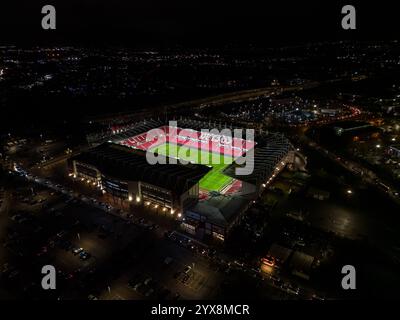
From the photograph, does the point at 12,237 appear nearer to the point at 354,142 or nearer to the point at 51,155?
the point at 51,155

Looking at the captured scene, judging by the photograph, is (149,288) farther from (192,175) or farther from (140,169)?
(140,169)

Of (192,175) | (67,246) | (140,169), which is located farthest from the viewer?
(140,169)

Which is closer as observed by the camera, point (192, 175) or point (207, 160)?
point (192, 175)

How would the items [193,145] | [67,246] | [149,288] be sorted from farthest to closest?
[193,145]
[67,246]
[149,288]

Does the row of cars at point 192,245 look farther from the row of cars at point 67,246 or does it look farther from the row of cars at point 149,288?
the row of cars at point 67,246

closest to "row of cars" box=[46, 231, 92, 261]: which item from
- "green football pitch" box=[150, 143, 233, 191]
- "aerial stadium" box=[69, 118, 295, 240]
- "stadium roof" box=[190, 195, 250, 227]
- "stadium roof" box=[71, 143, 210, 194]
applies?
"aerial stadium" box=[69, 118, 295, 240]

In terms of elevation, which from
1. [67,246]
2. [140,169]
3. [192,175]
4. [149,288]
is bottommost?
Result: [149,288]

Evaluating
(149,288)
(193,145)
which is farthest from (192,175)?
(193,145)

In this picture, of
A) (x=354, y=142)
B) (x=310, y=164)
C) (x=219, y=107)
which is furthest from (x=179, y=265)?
(x=219, y=107)

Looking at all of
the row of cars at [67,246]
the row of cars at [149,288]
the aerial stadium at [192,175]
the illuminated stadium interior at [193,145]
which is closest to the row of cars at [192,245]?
the aerial stadium at [192,175]
